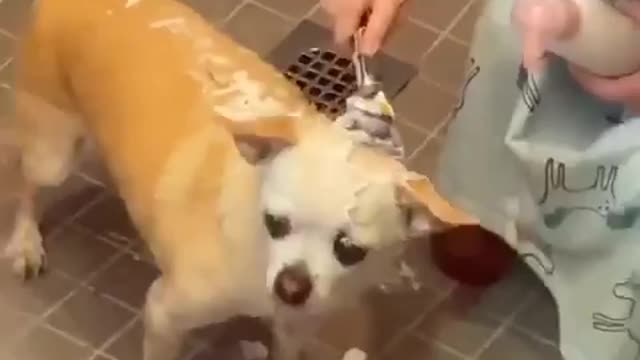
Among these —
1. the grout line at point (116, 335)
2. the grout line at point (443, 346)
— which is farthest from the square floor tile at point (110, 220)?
the grout line at point (443, 346)

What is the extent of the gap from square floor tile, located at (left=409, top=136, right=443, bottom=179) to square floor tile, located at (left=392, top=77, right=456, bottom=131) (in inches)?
0.9

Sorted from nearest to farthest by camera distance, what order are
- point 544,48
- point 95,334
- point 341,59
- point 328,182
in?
point 328,182
point 544,48
point 95,334
point 341,59

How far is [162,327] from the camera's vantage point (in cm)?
123

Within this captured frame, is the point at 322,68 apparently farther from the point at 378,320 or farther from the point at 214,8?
the point at 378,320

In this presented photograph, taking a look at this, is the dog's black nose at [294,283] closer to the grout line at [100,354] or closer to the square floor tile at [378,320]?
the square floor tile at [378,320]

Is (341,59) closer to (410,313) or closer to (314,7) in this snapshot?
(314,7)

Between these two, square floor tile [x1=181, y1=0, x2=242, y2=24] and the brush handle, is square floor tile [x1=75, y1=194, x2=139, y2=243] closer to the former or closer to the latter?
square floor tile [x1=181, y1=0, x2=242, y2=24]

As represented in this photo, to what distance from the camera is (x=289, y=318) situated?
1.16 metres

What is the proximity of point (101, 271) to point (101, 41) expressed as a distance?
11.6 inches

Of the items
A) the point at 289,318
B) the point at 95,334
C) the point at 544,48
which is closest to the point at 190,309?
the point at 289,318

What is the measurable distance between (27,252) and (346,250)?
1.61 ft

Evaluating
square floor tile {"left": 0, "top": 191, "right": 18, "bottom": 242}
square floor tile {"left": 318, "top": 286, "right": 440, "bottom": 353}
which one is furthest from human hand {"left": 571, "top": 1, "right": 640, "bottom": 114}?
square floor tile {"left": 0, "top": 191, "right": 18, "bottom": 242}

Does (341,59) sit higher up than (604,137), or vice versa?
(604,137)

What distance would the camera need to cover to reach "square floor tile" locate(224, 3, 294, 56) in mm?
1660
